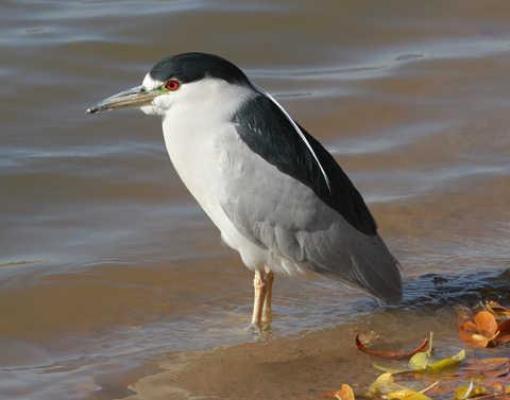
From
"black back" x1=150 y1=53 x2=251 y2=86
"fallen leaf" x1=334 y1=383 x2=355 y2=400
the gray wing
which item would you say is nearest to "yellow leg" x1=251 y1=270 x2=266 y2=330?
the gray wing

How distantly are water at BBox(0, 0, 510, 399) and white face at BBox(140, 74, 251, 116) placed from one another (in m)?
1.09

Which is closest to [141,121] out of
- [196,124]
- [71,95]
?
[71,95]

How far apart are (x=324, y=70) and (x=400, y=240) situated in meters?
3.09

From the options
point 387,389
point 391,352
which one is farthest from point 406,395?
point 391,352

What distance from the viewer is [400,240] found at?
7.07 meters

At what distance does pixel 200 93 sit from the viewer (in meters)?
5.83

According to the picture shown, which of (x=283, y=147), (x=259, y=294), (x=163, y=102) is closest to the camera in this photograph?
(x=283, y=147)

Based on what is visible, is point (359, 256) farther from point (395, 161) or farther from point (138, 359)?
point (395, 161)

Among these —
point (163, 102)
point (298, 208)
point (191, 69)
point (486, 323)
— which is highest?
point (191, 69)

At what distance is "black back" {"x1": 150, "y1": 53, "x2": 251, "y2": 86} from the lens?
19.0 ft

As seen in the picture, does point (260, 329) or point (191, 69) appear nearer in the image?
point (191, 69)

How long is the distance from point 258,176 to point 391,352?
1.01 meters

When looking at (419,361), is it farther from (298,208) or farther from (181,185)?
(181,185)

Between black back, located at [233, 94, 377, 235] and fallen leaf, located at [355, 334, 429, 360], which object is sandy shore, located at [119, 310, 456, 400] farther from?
black back, located at [233, 94, 377, 235]
